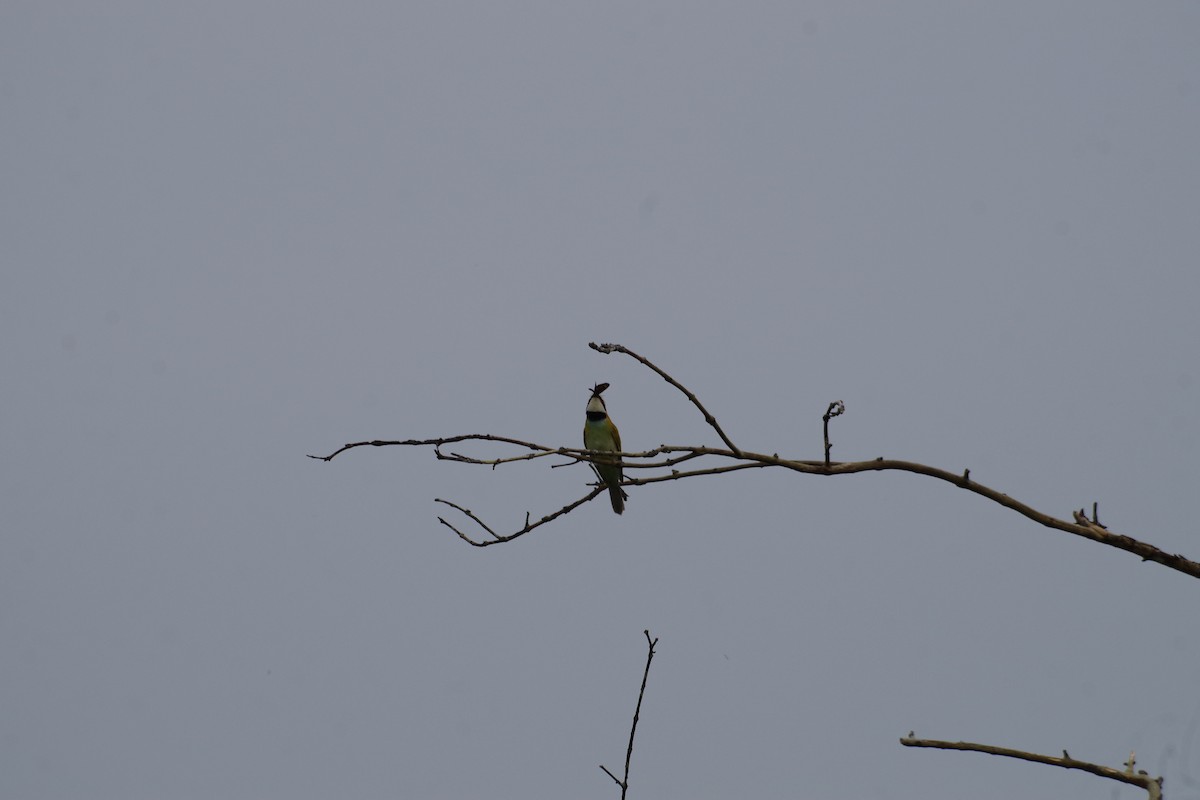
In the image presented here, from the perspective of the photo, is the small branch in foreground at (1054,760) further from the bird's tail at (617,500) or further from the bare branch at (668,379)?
the bird's tail at (617,500)

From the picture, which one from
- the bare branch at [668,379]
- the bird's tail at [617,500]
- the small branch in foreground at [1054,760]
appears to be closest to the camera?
the small branch in foreground at [1054,760]

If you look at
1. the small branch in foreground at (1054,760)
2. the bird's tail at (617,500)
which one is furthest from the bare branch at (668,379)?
the bird's tail at (617,500)

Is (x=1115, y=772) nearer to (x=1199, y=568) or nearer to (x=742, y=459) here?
(x=1199, y=568)

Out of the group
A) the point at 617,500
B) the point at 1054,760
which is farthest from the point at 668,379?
the point at 617,500

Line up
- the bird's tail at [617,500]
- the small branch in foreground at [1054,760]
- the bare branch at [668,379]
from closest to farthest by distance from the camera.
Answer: the small branch in foreground at [1054,760] < the bare branch at [668,379] < the bird's tail at [617,500]

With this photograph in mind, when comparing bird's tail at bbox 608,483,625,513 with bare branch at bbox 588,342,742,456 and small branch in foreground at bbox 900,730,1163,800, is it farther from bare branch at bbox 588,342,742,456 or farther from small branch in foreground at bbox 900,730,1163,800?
small branch in foreground at bbox 900,730,1163,800

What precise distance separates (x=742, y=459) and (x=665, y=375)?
386 mm

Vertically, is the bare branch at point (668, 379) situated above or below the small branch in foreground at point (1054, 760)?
above

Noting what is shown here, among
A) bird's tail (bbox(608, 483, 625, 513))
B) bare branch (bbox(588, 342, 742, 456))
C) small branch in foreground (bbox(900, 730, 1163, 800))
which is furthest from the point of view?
bird's tail (bbox(608, 483, 625, 513))

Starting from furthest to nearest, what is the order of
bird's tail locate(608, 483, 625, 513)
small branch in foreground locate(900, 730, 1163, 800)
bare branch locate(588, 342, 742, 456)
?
bird's tail locate(608, 483, 625, 513), bare branch locate(588, 342, 742, 456), small branch in foreground locate(900, 730, 1163, 800)

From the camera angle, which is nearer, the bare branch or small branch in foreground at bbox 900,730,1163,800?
small branch in foreground at bbox 900,730,1163,800

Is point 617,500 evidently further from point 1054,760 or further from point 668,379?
point 1054,760

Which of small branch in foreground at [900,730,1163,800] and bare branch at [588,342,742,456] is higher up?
bare branch at [588,342,742,456]

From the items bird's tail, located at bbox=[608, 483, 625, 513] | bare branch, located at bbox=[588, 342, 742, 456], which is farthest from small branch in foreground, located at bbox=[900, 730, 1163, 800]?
bird's tail, located at bbox=[608, 483, 625, 513]
